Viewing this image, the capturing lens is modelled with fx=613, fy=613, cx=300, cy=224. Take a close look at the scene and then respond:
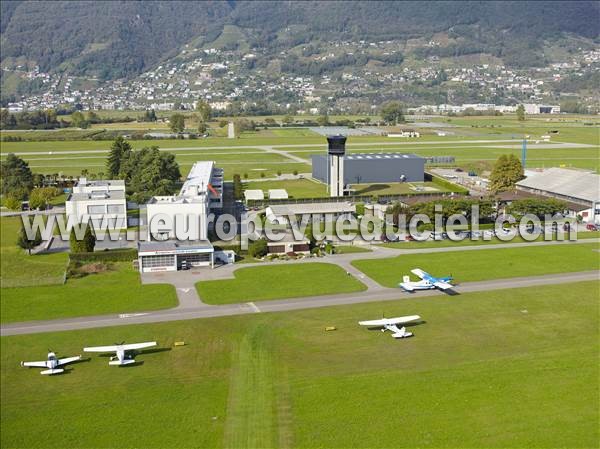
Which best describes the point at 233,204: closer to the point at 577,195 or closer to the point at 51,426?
the point at 577,195

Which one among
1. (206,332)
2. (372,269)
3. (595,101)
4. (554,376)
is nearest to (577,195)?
(372,269)

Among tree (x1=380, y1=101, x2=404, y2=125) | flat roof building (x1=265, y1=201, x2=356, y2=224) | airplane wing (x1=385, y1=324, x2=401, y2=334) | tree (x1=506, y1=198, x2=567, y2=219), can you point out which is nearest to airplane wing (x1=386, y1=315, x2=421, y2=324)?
airplane wing (x1=385, y1=324, x2=401, y2=334)

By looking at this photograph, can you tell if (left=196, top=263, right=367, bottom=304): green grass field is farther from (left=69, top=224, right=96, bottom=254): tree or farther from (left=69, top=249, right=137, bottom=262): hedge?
(left=69, top=224, right=96, bottom=254): tree

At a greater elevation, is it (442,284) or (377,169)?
(377,169)

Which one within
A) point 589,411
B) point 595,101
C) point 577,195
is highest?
point 595,101

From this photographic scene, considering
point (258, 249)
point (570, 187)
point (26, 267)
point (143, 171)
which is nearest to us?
point (26, 267)

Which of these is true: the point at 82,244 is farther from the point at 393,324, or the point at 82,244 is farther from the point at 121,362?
the point at 393,324

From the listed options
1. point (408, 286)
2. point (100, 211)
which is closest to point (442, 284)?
point (408, 286)
